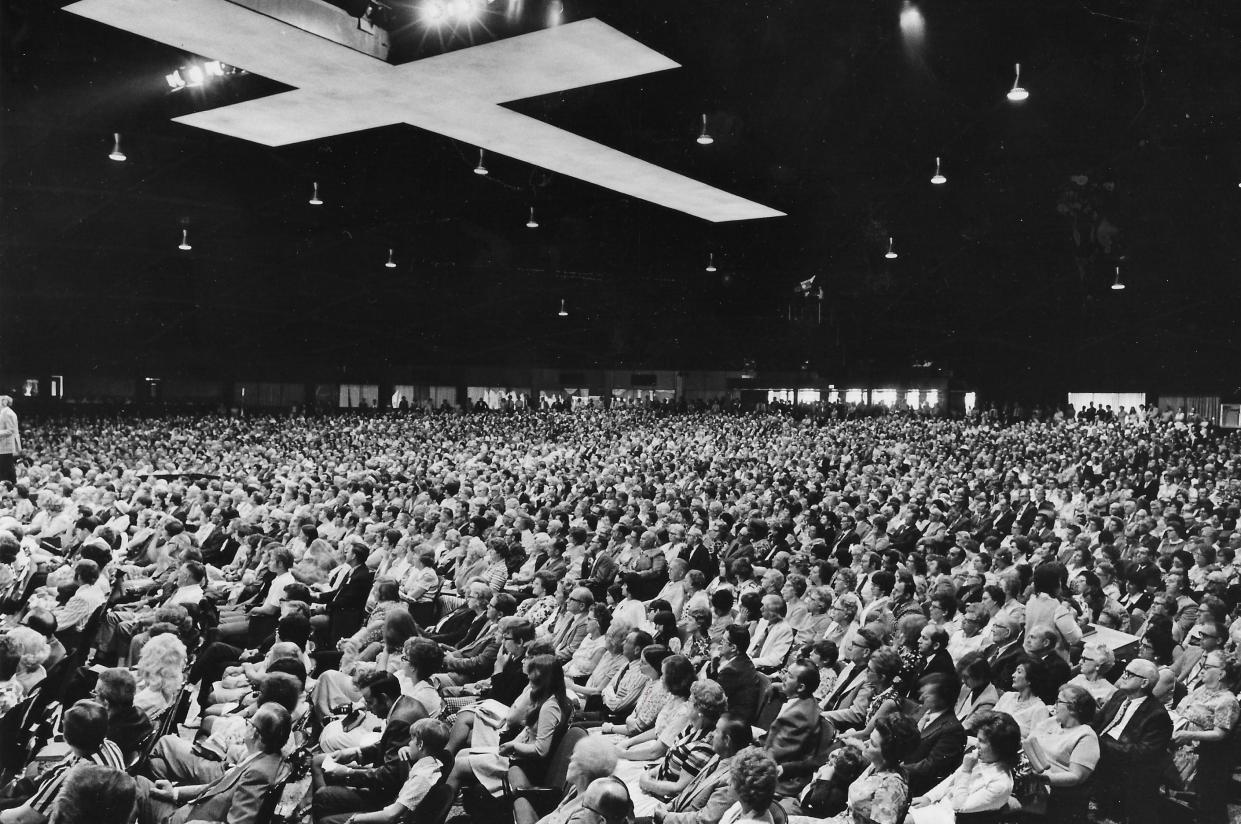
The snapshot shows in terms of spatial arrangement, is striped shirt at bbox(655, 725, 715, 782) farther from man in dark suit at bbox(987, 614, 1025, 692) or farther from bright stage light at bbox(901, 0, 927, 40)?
bright stage light at bbox(901, 0, 927, 40)

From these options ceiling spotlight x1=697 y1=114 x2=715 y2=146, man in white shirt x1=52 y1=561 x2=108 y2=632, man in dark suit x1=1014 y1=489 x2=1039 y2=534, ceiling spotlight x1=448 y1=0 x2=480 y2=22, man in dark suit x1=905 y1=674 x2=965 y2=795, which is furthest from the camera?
man in dark suit x1=1014 y1=489 x2=1039 y2=534

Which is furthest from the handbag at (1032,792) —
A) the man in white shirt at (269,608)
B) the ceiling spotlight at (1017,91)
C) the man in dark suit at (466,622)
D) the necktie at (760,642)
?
the ceiling spotlight at (1017,91)

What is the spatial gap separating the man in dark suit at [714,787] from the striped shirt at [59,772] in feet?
6.64

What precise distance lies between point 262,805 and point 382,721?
37.1 inches

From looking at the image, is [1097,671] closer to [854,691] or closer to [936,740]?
[854,691]

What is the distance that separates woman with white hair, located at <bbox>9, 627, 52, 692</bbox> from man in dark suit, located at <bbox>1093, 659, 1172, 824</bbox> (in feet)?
16.8

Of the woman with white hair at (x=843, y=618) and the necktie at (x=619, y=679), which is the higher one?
the woman with white hair at (x=843, y=618)

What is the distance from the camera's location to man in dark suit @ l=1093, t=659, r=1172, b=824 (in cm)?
434

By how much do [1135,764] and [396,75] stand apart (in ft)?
23.4

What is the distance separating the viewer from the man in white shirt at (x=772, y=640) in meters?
6.12

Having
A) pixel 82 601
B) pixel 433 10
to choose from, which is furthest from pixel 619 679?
pixel 433 10

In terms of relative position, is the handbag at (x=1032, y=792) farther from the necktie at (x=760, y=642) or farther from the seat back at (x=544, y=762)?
the necktie at (x=760, y=642)

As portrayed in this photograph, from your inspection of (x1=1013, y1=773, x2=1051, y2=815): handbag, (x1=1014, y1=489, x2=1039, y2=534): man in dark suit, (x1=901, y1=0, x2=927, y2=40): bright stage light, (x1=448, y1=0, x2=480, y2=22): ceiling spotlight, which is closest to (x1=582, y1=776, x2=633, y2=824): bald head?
(x1=1013, y1=773, x2=1051, y2=815): handbag

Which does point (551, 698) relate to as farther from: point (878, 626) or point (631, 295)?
point (631, 295)
